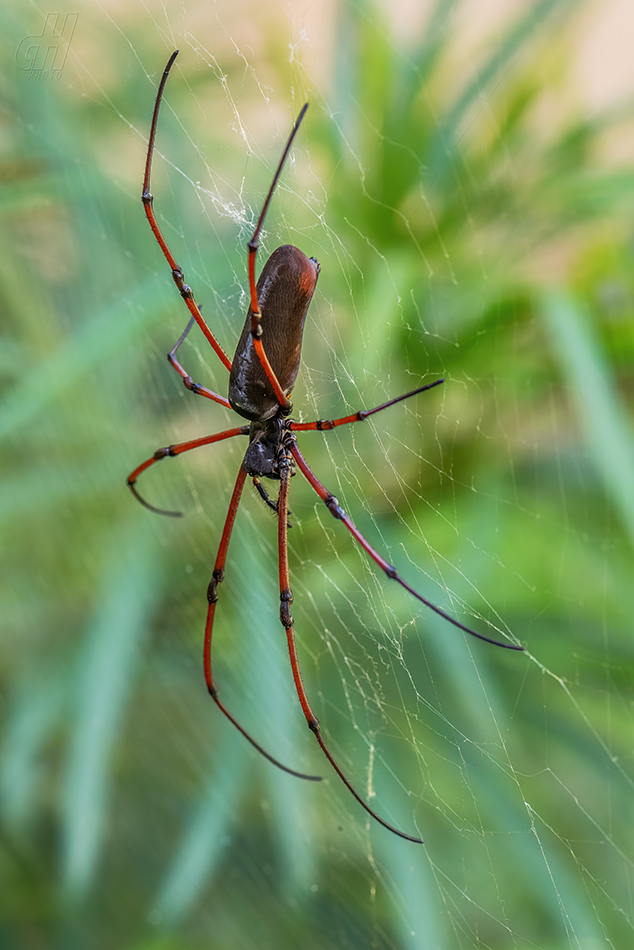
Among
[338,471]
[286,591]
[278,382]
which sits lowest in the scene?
[286,591]

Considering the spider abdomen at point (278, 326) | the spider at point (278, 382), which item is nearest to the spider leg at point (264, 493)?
the spider at point (278, 382)

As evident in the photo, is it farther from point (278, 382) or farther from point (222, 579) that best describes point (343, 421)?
point (222, 579)

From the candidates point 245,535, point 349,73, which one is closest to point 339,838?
point 245,535

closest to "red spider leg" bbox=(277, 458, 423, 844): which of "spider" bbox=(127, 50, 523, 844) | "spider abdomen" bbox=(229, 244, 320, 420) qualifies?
"spider" bbox=(127, 50, 523, 844)

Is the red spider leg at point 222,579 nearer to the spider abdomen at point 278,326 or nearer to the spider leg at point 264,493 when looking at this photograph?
the spider leg at point 264,493

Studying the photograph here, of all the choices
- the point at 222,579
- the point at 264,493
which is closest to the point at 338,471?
the point at 264,493

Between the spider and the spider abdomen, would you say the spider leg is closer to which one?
the spider
